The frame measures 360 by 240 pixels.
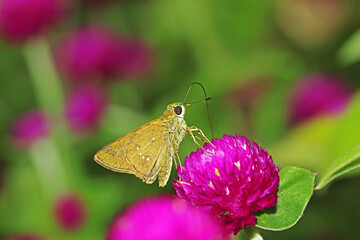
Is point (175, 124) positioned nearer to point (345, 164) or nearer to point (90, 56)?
point (345, 164)

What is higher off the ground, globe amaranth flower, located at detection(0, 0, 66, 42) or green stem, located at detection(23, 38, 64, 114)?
globe amaranth flower, located at detection(0, 0, 66, 42)

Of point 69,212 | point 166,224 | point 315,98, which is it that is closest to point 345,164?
point 166,224

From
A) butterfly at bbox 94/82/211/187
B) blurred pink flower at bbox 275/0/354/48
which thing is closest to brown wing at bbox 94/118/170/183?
butterfly at bbox 94/82/211/187

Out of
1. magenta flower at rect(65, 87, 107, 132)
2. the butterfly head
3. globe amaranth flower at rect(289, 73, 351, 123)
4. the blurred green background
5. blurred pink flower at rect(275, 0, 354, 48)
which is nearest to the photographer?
the butterfly head

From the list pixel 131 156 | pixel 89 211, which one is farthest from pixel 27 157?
pixel 131 156

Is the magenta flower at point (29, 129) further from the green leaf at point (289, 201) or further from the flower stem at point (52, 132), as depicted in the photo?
the green leaf at point (289, 201)

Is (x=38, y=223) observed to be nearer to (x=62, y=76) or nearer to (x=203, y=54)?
(x=62, y=76)

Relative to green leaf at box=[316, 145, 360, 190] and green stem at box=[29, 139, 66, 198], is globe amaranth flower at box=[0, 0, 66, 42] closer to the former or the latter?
green stem at box=[29, 139, 66, 198]
